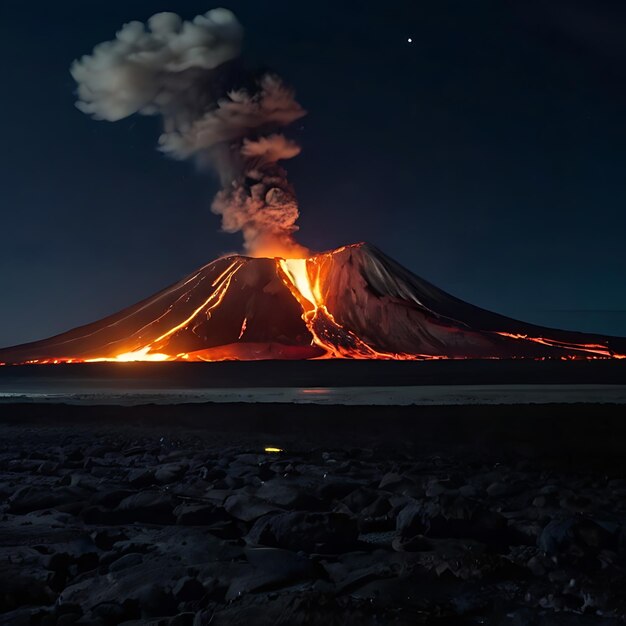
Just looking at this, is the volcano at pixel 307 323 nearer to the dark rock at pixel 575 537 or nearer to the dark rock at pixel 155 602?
the dark rock at pixel 575 537

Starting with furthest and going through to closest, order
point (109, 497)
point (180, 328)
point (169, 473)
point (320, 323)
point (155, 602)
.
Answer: point (320, 323)
point (180, 328)
point (169, 473)
point (109, 497)
point (155, 602)

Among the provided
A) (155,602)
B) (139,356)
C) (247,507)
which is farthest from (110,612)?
(139,356)

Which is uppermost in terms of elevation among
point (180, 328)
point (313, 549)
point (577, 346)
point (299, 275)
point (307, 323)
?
point (299, 275)

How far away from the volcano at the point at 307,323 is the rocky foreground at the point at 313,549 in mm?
109971

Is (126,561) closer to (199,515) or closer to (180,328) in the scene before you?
(199,515)

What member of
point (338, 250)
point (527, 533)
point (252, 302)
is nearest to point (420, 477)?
point (527, 533)

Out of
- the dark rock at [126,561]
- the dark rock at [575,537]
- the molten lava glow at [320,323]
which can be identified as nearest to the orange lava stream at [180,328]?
the molten lava glow at [320,323]

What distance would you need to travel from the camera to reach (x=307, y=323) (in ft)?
456

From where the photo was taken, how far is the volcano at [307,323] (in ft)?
415

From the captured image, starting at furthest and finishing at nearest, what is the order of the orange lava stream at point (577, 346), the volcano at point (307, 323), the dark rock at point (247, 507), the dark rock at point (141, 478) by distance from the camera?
the orange lava stream at point (577, 346) → the volcano at point (307, 323) → the dark rock at point (141, 478) → the dark rock at point (247, 507)

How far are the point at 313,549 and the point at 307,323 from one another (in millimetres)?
133348

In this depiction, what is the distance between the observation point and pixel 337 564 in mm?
5504

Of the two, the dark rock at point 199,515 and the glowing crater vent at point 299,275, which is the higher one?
the glowing crater vent at point 299,275

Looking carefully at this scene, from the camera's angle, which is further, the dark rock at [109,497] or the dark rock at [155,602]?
the dark rock at [109,497]
